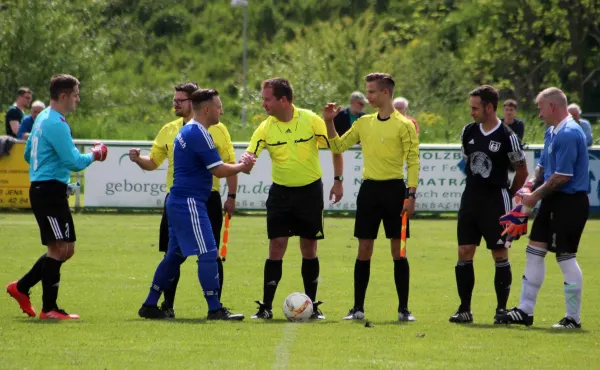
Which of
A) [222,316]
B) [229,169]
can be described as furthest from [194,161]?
[222,316]

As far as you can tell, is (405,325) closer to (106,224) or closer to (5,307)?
(5,307)

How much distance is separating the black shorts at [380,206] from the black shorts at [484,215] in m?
0.56

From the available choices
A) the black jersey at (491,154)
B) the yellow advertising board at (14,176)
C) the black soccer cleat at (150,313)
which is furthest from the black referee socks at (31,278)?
the yellow advertising board at (14,176)

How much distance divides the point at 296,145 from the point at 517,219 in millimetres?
2044

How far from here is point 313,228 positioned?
35.8ft

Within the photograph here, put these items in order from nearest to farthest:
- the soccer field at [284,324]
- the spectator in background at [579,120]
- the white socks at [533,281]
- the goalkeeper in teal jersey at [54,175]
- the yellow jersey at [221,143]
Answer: the soccer field at [284,324], the goalkeeper in teal jersey at [54,175], the white socks at [533,281], the yellow jersey at [221,143], the spectator in background at [579,120]

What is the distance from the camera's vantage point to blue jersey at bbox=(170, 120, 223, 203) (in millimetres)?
10266

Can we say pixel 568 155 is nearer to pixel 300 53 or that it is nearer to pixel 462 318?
pixel 462 318

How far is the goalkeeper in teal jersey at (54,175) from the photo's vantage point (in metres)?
10.4

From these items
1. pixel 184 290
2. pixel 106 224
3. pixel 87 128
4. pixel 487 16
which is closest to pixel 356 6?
pixel 487 16

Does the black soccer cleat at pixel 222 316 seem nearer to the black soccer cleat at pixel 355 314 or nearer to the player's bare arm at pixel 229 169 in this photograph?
the black soccer cleat at pixel 355 314

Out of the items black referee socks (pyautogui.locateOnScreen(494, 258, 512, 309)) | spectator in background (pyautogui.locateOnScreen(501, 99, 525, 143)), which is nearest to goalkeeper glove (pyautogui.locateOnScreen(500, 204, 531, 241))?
black referee socks (pyautogui.locateOnScreen(494, 258, 512, 309))

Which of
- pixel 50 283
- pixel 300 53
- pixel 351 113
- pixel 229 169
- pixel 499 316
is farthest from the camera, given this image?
A: pixel 300 53

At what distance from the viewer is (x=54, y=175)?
1042cm
